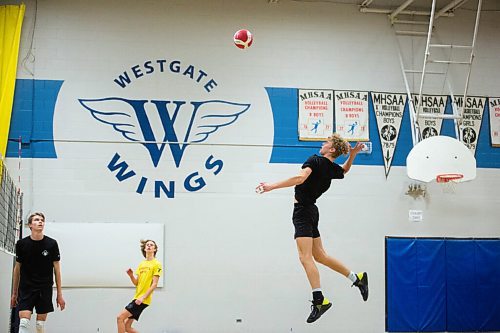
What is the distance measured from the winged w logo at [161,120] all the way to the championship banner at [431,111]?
379 centimetres

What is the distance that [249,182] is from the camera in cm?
1155

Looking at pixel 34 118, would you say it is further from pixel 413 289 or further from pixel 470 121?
pixel 470 121

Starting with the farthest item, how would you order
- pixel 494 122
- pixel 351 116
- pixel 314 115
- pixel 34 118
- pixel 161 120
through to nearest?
pixel 494 122 < pixel 351 116 < pixel 314 115 < pixel 161 120 < pixel 34 118

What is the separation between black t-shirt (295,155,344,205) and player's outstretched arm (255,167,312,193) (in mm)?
141

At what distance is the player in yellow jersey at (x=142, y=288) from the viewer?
880 cm

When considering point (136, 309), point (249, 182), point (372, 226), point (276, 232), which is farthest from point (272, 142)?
point (136, 309)

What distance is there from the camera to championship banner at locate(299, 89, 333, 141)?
1182 cm

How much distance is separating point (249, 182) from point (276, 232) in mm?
1059

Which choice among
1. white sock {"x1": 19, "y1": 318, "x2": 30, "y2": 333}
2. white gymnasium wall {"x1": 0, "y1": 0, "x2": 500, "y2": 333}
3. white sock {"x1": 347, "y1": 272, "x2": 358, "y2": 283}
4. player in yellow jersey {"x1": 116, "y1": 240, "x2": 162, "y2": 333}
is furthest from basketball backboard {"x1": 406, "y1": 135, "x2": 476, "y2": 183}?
white sock {"x1": 19, "y1": 318, "x2": 30, "y2": 333}

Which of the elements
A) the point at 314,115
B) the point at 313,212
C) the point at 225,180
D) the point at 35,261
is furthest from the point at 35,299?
the point at 314,115

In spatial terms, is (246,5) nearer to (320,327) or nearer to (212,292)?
(212,292)

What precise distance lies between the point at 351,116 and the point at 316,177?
15.8ft


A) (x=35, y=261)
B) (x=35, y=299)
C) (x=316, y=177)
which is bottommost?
(x=35, y=299)

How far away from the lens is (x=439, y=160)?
10.8 m
